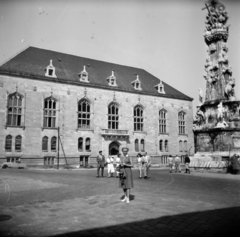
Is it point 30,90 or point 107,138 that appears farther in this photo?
→ point 107,138

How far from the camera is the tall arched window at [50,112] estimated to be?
35375 mm

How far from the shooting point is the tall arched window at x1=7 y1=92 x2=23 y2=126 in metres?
33.0

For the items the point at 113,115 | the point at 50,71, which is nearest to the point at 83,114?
the point at 113,115

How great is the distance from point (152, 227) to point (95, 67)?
40.3 metres

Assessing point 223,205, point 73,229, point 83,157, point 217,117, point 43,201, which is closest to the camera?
point 73,229

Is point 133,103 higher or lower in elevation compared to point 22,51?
lower

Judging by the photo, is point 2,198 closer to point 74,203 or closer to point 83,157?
point 74,203

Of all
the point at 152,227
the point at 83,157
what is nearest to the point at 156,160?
the point at 83,157

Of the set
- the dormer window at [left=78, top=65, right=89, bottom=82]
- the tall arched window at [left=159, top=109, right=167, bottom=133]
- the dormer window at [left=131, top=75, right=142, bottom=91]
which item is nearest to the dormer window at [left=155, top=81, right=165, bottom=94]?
the tall arched window at [left=159, top=109, right=167, bottom=133]

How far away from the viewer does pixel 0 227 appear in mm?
5660

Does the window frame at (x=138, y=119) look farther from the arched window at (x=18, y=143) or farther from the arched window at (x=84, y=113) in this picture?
the arched window at (x=18, y=143)

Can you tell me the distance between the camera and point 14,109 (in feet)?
110

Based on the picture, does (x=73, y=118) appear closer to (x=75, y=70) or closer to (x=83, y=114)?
(x=83, y=114)

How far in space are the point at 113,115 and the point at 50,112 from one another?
9.84 meters
